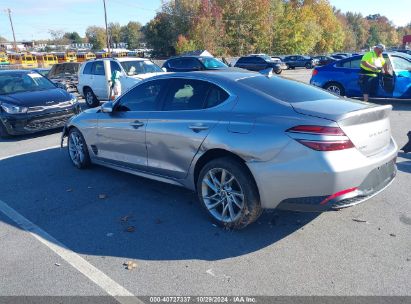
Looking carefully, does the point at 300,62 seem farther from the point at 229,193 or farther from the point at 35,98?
the point at 229,193

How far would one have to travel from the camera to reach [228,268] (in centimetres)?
313

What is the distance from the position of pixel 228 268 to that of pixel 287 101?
1.70 meters

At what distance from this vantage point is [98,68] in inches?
505

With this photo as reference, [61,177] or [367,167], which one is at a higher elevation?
[367,167]

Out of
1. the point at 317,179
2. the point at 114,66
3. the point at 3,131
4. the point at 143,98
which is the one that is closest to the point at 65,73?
the point at 114,66

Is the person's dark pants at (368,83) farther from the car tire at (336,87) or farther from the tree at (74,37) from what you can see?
the tree at (74,37)

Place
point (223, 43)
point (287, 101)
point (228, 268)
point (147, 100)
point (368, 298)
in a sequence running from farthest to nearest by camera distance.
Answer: point (223, 43), point (147, 100), point (287, 101), point (228, 268), point (368, 298)

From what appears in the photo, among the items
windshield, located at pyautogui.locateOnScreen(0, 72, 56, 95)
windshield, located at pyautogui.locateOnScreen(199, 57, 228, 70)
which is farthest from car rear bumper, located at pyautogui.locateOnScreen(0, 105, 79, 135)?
windshield, located at pyautogui.locateOnScreen(199, 57, 228, 70)

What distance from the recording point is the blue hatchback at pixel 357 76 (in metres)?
10.3

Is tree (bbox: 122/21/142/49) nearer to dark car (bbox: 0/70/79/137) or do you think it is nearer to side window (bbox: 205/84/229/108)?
dark car (bbox: 0/70/79/137)

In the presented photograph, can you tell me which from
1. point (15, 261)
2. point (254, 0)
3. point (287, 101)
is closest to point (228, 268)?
point (287, 101)

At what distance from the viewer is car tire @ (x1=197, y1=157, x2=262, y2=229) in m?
3.52

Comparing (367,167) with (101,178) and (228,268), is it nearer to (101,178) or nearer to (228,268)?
(228,268)

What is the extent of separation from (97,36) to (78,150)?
120m
